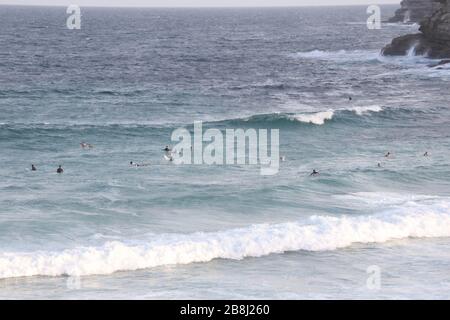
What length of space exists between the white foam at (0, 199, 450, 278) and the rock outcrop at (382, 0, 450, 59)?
56.7 metres

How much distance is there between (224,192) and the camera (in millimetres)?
35281

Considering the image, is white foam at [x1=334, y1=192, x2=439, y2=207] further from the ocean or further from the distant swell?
the distant swell

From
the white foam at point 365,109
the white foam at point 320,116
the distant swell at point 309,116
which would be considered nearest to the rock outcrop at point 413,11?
the white foam at point 365,109

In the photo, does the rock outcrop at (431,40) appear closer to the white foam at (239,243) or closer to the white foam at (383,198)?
the white foam at (383,198)

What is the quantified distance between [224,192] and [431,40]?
60990mm

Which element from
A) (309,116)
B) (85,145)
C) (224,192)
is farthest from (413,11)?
(224,192)

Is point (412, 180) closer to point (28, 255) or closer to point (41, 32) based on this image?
point (28, 255)

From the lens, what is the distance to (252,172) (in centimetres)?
3953

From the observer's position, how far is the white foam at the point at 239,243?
82.1 ft

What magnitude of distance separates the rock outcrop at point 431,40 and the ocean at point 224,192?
823 cm

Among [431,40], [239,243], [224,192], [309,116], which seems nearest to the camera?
[239,243]

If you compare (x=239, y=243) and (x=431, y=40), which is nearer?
(x=239, y=243)

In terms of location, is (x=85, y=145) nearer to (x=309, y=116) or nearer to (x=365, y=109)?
(x=309, y=116)
